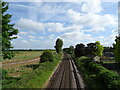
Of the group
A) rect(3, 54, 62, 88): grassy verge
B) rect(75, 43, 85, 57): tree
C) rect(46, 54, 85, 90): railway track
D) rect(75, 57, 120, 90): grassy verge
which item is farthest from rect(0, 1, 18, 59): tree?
rect(75, 43, 85, 57): tree

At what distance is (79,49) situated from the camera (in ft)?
195

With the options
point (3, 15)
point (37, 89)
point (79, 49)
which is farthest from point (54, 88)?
point (79, 49)

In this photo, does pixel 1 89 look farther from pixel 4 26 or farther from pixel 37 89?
pixel 4 26

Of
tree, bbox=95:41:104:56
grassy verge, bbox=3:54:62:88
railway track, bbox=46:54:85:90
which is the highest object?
tree, bbox=95:41:104:56

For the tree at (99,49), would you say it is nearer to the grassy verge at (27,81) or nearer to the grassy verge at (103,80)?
the grassy verge at (103,80)

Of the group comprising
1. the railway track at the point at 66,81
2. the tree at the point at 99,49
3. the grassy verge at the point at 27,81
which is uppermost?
the tree at the point at 99,49

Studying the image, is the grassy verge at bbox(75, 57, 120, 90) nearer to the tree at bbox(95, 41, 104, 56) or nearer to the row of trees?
the row of trees

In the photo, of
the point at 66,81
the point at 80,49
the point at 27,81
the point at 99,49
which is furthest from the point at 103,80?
the point at 99,49

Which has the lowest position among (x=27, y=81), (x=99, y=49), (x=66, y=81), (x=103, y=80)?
(x=66, y=81)

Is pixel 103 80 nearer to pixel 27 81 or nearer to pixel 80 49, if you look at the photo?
pixel 27 81

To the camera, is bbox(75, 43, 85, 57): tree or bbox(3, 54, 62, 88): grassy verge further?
bbox(75, 43, 85, 57): tree

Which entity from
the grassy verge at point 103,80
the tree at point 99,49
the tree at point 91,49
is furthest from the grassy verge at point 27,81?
the tree at point 91,49

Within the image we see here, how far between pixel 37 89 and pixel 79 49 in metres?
46.8

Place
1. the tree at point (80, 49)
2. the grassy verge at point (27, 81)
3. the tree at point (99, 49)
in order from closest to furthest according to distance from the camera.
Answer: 1. the grassy verge at point (27, 81)
2. the tree at point (99, 49)
3. the tree at point (80, 49)
